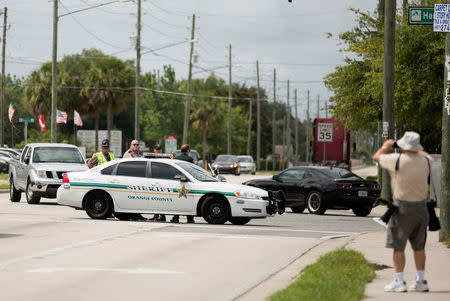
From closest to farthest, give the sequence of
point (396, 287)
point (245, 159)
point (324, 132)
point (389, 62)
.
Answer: point (396, 287), point (389, 62), point (324, 132), point (245, 159)

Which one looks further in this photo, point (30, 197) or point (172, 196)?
point (30, 197)

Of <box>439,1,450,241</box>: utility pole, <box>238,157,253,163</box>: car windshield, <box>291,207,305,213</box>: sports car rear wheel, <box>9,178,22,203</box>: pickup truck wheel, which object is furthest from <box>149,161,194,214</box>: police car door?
<box>238,157,253,163</box>: car windshield

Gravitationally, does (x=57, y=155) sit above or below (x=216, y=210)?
above

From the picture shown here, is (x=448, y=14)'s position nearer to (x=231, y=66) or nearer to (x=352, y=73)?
(x=352, y=73)

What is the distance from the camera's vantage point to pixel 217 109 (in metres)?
102

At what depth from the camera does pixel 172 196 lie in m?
21.8

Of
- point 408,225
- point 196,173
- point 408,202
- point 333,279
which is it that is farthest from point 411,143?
point 196,173

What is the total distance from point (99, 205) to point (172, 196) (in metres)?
1.81

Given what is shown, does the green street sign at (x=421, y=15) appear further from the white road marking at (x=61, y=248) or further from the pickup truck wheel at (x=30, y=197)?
the pickup truck wheel at (x=30, y=197)

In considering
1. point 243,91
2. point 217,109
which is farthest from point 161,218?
point 243,91

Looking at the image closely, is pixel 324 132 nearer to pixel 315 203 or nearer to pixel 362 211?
pixel 362 211

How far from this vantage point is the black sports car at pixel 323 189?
27828mm

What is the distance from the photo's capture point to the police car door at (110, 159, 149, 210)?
72.1 feet

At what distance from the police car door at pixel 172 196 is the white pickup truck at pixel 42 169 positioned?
7.49 metres
